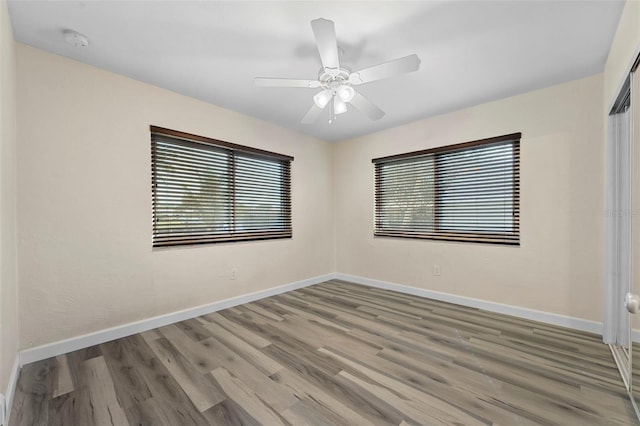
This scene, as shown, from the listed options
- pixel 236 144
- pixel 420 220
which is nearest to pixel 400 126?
pixel 420 220

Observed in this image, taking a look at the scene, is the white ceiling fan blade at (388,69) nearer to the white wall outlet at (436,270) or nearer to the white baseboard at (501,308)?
the white wall outlet at (436,270)

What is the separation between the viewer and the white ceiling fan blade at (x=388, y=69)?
1.68 metres

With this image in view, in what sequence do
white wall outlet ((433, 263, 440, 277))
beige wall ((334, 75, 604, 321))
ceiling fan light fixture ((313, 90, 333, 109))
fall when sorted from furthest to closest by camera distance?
white wall outlet ((433, 263, 440, 277)) < beige wall ((334, 75, 604, 321)) < ceiling fan light fixture ((313, 90, 333, 109))

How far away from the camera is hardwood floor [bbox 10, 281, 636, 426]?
1.50m

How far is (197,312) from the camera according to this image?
9.75 ft

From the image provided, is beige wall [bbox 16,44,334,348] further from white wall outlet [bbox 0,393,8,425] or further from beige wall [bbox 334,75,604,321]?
beige wall [bbox 334,75,604,321]

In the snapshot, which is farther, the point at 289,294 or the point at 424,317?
the point at 289,294

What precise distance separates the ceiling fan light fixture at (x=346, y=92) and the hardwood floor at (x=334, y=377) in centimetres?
198

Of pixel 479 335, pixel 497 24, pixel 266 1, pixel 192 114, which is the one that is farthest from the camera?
pixel 192 114

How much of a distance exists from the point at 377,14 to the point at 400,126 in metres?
2.27

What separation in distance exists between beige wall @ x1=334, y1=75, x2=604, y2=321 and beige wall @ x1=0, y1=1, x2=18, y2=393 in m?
3.77

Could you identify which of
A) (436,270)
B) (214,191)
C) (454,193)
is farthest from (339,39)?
(436,270)

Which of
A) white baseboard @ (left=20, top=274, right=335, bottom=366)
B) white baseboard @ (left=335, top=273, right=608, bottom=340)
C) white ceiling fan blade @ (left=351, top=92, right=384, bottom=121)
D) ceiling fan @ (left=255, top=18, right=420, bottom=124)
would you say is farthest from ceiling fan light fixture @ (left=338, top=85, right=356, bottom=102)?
white baseboard @ (left=335, top=273, right=608, bottom=340)

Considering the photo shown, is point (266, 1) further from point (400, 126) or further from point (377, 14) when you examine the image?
point (400, 126)
